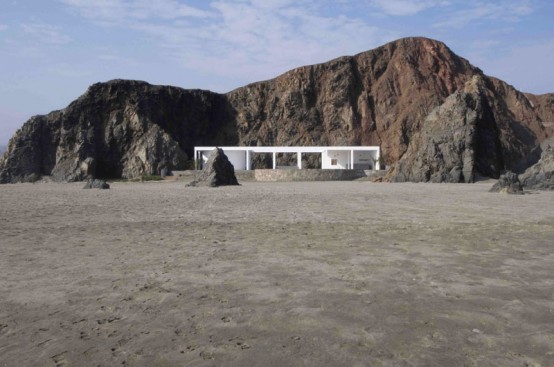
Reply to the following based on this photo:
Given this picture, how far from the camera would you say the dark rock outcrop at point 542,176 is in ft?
78.5

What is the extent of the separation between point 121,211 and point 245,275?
926 cm

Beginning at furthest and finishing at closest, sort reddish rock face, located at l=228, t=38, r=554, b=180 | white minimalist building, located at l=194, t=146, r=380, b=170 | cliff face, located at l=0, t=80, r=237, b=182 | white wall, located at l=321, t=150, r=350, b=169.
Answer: reddish rock face, located at l=228, t=38, r=554, b=180
cliff face, located at l=0, t=80, r=237, b=182
white wall, located at l=321, t=150, r=350, b=169
white minimalist building, located at l=194, t=146, r=380, b=170

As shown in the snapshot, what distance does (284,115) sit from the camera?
8200 cm

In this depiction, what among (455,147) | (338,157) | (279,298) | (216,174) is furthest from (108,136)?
(279,298)

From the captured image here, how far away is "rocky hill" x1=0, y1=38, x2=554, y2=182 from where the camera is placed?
69625mm

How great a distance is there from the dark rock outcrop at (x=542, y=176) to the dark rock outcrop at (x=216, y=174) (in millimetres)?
17919

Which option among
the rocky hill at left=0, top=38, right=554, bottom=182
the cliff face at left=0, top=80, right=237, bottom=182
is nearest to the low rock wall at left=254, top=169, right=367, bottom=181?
the rocky hill at left=0, top=38, right=554, bottom=182

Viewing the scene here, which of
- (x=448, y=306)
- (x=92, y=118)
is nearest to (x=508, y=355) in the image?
(x=448, y=306)

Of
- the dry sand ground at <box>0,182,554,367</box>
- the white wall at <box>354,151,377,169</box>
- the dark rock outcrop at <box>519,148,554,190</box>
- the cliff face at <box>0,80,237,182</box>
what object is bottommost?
the dry sand ground at <box>0,182,554,367</box>

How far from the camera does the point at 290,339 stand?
11.3 feet

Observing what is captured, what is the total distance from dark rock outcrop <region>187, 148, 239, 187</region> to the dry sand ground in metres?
21.2

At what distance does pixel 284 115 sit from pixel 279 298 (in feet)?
258

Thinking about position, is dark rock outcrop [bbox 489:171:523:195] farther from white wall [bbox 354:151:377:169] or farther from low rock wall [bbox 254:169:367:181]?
white wall [bbox 354:151:377:169]

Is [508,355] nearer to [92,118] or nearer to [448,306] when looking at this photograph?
[448,306]
